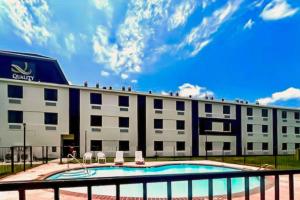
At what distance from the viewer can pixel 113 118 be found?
32.7 meters

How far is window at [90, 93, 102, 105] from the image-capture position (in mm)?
31798

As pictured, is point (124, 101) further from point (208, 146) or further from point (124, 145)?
point (208, 146)

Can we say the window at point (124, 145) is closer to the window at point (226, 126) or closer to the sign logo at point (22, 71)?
the sign logo at point (22, 71)

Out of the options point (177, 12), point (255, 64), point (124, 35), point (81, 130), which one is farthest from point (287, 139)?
point (177, 12)

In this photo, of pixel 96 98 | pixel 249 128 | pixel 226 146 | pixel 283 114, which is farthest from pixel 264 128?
pixel 96 98

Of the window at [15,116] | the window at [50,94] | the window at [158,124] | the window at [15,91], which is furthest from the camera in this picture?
the window at [158,124]

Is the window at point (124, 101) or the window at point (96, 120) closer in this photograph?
the window at point (96, 120)

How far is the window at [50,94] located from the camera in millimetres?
29752

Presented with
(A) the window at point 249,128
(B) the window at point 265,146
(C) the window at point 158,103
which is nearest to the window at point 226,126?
(A) the window at point 249,128

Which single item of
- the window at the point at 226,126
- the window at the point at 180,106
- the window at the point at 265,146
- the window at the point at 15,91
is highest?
the window at the point at 15,91

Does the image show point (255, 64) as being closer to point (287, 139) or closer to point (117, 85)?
point (117, 85)

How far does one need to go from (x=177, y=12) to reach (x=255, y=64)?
15.2 metres

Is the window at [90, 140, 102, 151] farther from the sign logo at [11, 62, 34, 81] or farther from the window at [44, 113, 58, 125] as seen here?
the sign logo at [11, 62, 34, 81]

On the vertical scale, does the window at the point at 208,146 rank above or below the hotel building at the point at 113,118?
below
